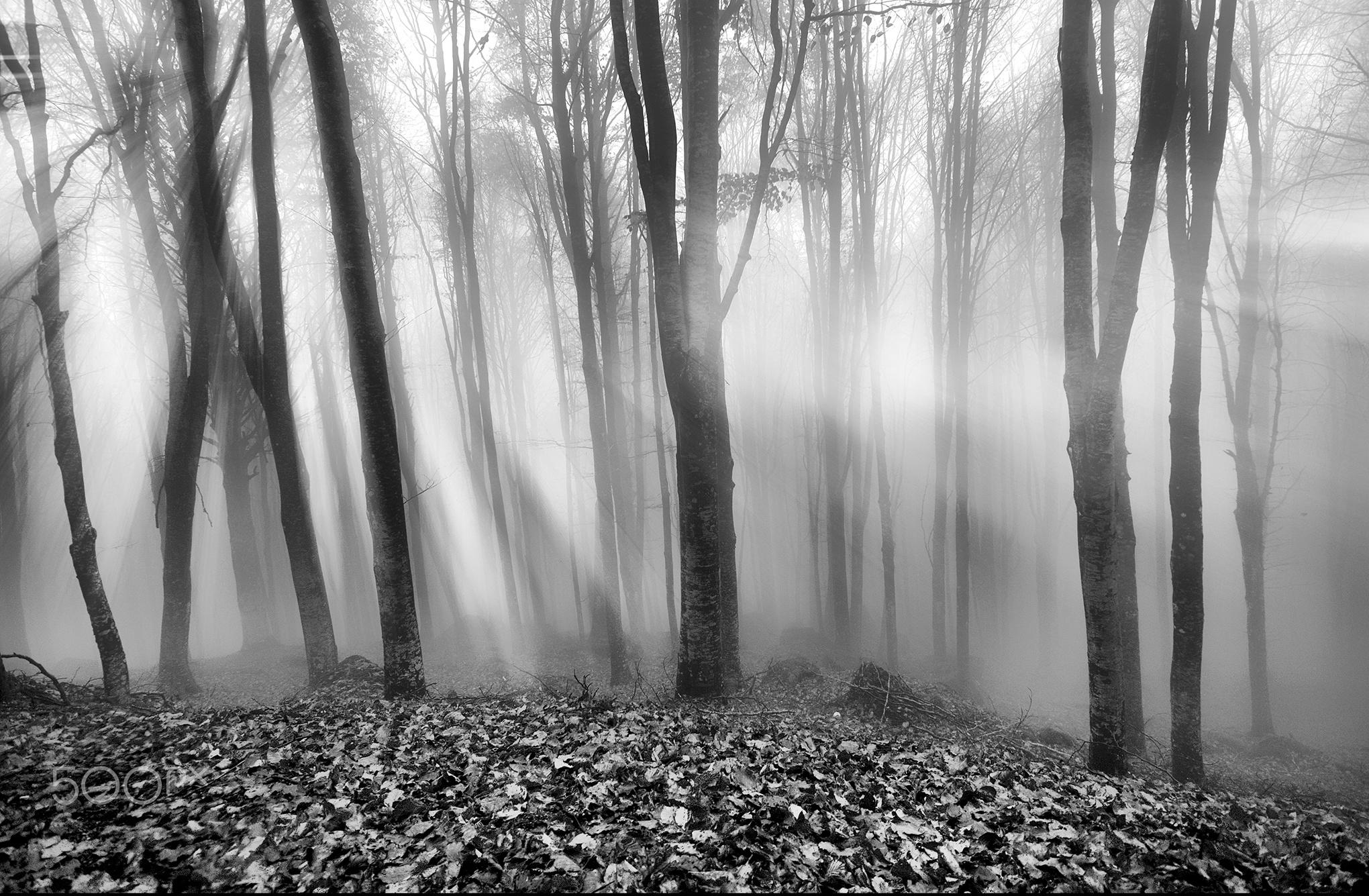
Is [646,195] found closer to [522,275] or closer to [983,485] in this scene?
[522,275]

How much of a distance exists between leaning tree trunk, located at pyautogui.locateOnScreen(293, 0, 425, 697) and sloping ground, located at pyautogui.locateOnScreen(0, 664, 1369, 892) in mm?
1362

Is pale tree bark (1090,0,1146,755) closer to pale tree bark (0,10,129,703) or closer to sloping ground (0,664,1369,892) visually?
sloping ground (0,664,1369,892)

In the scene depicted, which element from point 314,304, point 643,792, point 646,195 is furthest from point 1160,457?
point 314,304

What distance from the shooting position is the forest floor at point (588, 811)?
2.66m

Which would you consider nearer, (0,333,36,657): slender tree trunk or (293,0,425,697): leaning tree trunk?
(293,0,425,697): leaning tree trunk

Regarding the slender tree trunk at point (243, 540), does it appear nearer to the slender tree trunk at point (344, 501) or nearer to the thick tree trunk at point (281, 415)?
the slender tree trunk at point (344, 501)

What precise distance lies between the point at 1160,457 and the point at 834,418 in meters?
10.4

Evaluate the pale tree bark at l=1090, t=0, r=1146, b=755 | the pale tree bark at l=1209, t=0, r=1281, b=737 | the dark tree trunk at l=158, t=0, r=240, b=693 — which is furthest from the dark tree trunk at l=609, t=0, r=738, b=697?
the pale tree bark at l=1209, t=0, r=1281, b=737

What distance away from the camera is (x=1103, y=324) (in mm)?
4941

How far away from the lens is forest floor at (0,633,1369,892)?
8.73 ft

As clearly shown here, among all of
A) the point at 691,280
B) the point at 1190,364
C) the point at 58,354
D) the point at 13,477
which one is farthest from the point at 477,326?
the point at 13,477
